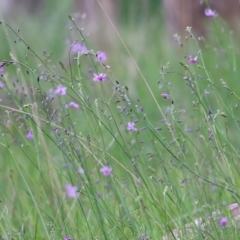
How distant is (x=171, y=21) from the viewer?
6555mm

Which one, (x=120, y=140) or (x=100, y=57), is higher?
(x=120, y=140)

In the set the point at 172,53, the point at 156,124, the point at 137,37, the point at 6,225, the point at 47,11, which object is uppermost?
the point at 47,11

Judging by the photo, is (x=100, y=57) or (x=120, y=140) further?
(x=120, y=140)

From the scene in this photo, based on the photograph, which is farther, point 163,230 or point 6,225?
point 6,225

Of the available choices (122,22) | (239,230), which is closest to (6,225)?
(239,230)

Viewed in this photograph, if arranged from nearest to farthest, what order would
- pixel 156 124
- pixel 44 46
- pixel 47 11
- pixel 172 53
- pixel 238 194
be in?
pixel 238 194, pixel 156 124, pixel 172 53, pixel 44 46, pixel 47 11

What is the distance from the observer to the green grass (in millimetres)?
2193

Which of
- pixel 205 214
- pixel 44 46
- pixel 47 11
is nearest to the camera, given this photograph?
pixel 205 214

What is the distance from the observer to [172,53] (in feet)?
21.1

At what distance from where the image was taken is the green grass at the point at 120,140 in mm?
2193

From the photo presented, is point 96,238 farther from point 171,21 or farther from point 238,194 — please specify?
point 171,21

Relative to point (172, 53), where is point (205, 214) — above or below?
below

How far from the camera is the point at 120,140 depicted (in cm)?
450

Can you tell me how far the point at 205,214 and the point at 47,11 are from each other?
6.01 meters
